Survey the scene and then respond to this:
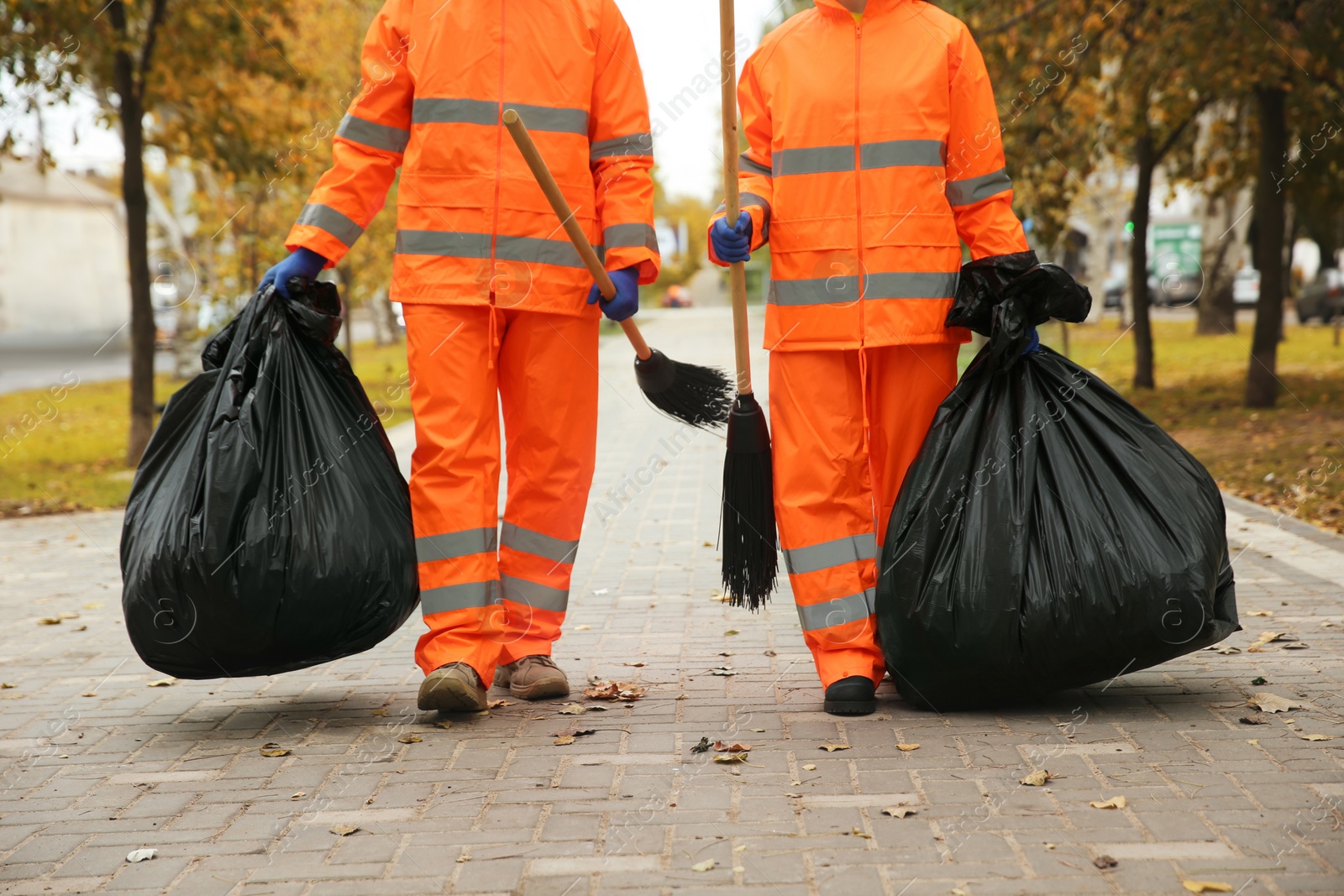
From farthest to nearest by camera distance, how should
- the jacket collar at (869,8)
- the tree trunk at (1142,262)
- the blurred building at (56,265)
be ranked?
the blurred building at (56,265) < the tree trunk at (1142,262) < the jacket collar at (869,8)

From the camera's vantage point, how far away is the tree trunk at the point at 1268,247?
1020cm

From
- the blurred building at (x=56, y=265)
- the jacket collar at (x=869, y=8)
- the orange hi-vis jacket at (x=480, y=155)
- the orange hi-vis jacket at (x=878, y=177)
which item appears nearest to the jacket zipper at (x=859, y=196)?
the orange hi-vis jacket at (x=878, y=177)

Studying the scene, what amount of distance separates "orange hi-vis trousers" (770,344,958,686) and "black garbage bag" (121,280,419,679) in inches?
40.3

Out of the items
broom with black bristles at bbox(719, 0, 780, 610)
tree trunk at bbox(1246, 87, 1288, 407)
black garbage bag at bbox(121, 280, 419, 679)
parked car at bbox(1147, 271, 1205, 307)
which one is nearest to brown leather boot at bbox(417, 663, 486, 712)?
black garbage bag at bbox(121, 280, 419, 679)

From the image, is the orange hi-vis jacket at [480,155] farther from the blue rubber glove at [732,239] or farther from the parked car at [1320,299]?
the parked car at [1320,299]

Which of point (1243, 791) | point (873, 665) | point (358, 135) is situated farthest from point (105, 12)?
point (1243, 791)

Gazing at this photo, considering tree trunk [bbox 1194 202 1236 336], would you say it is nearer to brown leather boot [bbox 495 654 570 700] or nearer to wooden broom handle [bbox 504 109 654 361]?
wooden broom handle [bbox 504 109 654 361]

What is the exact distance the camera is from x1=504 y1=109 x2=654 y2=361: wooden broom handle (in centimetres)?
322

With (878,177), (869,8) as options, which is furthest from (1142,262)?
(878,177)

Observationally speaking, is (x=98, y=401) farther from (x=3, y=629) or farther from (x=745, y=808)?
(x=745, y=808)

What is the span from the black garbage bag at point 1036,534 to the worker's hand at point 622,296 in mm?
841

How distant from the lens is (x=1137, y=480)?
338 cm

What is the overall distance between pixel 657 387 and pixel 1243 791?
75.4 inches

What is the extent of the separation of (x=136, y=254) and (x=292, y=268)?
22.4ft
